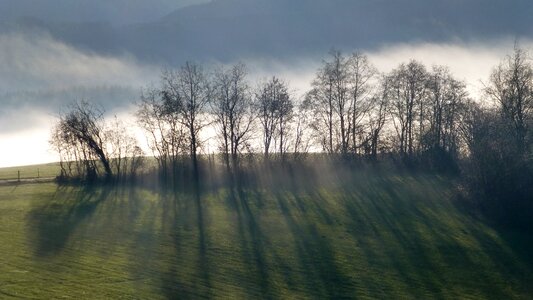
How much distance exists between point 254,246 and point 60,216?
17.1m

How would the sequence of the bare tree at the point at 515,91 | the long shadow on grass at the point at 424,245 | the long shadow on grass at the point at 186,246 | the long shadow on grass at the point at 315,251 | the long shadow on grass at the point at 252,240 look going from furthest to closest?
the bare tree at the point at 515,91 → the long shadow on grass at the point at 424,245 → the long shadow on grass at the point at 315,251 → the long shadow on grass at the point at 252,240 → the long shadow on grass at the point at 186,246

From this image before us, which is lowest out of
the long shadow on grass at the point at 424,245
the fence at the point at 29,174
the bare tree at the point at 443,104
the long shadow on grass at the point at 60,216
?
the long shadow on grass at the point at 424,245

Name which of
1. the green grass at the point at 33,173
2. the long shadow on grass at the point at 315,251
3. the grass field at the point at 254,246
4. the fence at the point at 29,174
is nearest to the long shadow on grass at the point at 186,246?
the grass field at the point at 254,246

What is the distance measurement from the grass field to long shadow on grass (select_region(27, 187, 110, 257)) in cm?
9

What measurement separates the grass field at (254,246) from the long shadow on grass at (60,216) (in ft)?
0.30

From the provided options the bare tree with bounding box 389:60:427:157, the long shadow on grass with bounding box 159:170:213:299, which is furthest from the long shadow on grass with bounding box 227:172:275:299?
the bare tree with bounding box 389:60:427:157

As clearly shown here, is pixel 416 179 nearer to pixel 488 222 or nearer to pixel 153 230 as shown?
pixel 488 222

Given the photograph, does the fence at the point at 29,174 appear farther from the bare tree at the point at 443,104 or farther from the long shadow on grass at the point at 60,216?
the bare tree at the point at 443,104

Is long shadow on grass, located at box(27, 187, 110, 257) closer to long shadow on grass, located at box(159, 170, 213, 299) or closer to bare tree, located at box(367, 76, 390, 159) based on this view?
long shadow on grass, located at box(159, 170, 213, 299)

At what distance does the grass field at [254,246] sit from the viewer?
1315 inches

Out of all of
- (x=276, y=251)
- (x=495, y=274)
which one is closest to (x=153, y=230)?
(x=276, y=251)

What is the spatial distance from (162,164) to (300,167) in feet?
58.0

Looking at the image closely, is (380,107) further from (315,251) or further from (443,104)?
(315,251)

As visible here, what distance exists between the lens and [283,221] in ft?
171
